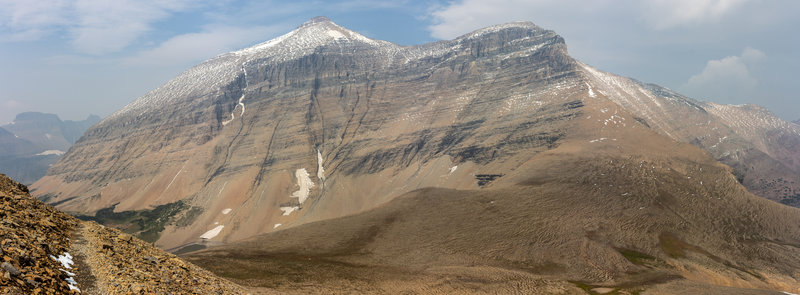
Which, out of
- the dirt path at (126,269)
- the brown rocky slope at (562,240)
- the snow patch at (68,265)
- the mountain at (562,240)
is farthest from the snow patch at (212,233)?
the snow patch at (68,265)

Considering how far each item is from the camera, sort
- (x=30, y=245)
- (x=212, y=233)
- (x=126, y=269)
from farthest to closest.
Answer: (x=212, y=233)
(x=126, y=269)
(x=30, y=245)

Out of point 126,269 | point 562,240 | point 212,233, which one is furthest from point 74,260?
point 212,233

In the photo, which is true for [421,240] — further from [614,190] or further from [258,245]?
[614,190]

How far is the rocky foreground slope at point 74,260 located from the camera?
15195mm

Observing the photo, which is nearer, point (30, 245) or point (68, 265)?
point (30, 245)

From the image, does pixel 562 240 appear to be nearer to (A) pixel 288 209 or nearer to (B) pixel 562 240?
(B) pixel 562 240

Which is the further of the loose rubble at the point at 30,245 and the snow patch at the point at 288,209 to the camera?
the snow patch at the point at 288,209

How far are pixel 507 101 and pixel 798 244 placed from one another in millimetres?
122222

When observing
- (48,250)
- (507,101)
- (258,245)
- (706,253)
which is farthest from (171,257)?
(507,101)

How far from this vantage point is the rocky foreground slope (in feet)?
49.9

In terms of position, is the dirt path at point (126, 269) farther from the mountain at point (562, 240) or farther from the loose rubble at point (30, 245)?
the mountain at point (562, 240)

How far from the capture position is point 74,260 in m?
19.6

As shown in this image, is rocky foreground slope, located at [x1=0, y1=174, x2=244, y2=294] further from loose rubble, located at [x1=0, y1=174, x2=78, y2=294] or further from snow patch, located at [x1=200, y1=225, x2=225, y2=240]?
snow patch, located at [x1=200, y1=225, x2=225, y2=240]

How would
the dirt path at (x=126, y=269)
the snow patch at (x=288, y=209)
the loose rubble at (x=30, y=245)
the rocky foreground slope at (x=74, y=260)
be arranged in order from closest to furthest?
1. the loose rubble at (x=30, y=245)
2. the rocky foreground slope at (x=74, y=260)
3. the dirt path at (x=126, y=269)
4. the snow patch at (x=288, y=209)
